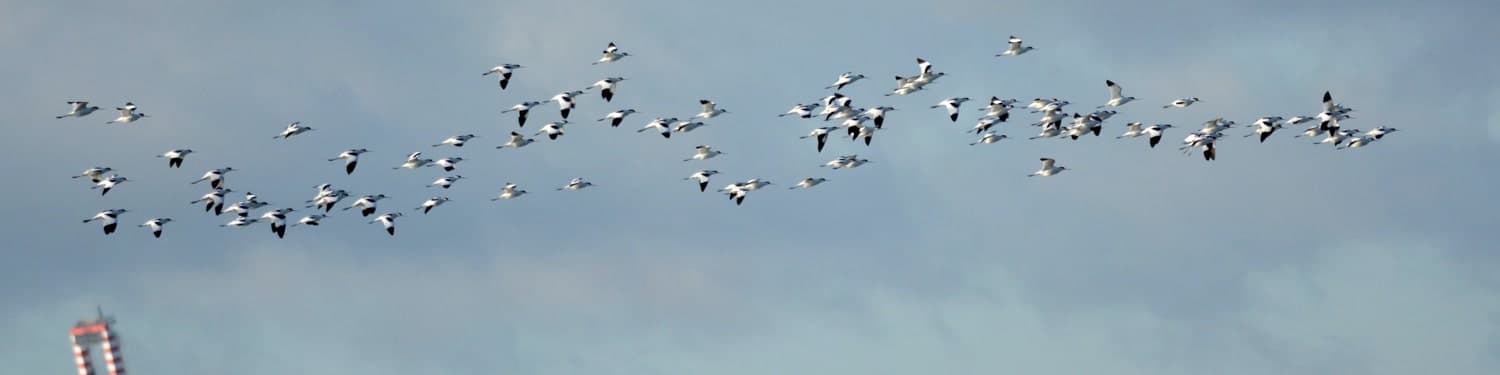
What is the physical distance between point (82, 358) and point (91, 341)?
160 cm

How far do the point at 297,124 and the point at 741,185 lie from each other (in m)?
20.6

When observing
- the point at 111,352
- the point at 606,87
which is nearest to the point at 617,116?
the point at 606,87

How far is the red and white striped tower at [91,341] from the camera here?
176 metres

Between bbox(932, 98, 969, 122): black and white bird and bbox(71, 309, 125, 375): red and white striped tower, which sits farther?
bbox(71, 309, 125, 375): red and white striped tower

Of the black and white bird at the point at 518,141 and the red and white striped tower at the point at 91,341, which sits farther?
the red and white striped tower at the point at 91,341

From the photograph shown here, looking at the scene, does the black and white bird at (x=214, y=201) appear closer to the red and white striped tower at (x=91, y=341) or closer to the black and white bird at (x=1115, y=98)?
the black and white bird at (x=1115, y=98)

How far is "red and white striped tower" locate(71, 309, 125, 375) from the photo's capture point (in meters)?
176

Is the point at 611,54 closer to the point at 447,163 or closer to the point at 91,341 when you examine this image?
the point at 447,163

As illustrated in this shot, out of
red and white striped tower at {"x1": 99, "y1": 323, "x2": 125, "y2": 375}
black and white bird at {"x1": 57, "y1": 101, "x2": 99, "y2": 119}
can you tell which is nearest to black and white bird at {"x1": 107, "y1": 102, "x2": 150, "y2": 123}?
black and white bird at {"x1": 57, "y1": 101, "x2": 99, "y2": 119}

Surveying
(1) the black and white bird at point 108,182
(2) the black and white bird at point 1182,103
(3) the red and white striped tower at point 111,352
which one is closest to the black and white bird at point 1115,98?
(2) the black and white bird at point 1182,103

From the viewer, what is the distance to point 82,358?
177125mm

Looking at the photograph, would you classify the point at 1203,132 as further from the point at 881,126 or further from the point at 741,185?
the point at 741,185

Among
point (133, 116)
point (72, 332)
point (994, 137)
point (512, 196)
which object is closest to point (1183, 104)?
point (994, 137)

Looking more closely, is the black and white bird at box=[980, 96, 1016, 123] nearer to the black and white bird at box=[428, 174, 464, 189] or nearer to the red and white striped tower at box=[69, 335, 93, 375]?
the black and white bird at box=[428, 174, 464, 189]
